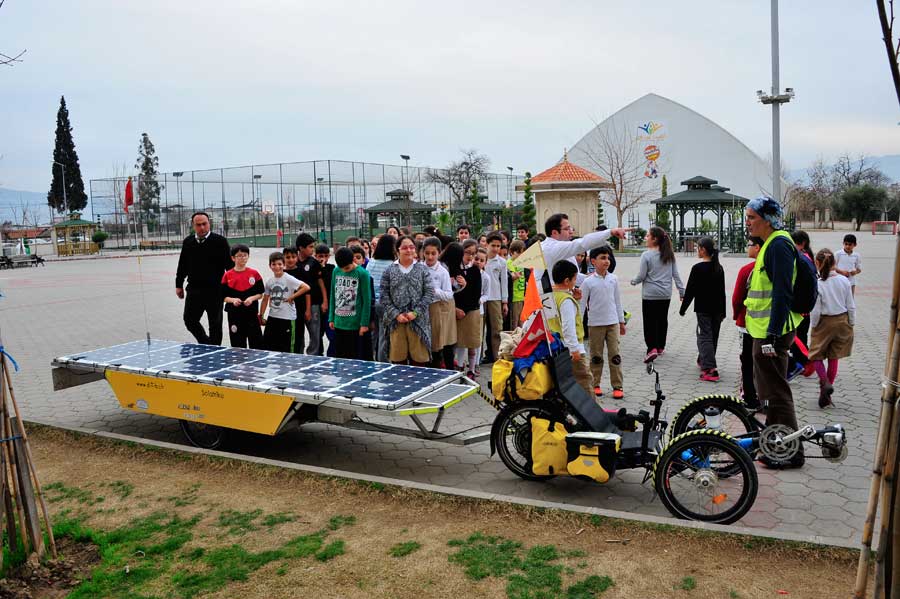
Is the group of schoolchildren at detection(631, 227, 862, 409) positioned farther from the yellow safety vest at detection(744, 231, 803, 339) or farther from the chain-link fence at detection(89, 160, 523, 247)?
the chain-link fence at detection(89, 160, 523, 247)

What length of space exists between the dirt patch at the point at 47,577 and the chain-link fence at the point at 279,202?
3504cm

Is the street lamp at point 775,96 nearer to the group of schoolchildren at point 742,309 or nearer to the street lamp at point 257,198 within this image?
the group of schoolchildren at point 742,309

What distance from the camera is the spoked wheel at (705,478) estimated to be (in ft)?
15.2

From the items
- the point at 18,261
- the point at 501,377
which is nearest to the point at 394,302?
the point at 501,377

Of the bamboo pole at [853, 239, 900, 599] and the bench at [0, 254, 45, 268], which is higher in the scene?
the bench at [0, 254, 45, 268]

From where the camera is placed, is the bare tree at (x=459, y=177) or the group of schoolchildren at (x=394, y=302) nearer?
the group of schoolchildren at (x=394, y=302)

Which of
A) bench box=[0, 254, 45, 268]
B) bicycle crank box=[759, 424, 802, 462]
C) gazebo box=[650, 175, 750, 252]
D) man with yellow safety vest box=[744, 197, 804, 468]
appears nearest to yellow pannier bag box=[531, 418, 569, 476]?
bicycle crank box=[759, 424, 802, 462]

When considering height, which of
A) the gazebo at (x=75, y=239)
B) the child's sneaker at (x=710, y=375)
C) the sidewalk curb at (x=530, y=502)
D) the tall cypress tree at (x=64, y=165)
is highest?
the tall cypress tree at (x=64, y=165)

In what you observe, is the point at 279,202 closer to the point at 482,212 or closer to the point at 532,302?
the point at 482,212

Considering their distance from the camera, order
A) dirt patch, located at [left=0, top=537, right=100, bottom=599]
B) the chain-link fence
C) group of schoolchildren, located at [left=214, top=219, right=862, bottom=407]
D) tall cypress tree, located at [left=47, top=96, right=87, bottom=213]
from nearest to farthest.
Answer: dirt patch, located at [left=0, top=537, right=100, bottom=599]
group of schoolchildren, located at [left=214, top=219, right=862, bottom=407]
the chain-link fence
tall cypress tree, located at [left=47, top=96, right=87, bottom=213]

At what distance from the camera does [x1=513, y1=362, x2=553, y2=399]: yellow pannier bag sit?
534cm

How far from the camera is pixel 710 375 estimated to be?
351 inches

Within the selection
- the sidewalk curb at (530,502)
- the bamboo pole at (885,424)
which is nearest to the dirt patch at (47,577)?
the sidewalk curb at (530,502)

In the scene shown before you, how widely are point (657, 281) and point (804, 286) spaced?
12.8 feet
